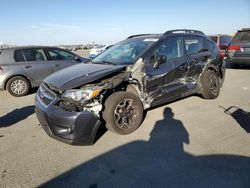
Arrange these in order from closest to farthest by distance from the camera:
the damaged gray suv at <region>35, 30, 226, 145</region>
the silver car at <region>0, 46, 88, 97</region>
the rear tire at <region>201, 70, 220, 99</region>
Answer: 1. the damaged gray suv at <region>35, 30, 226, 145</region>
2. the rear tire at <region>201, 70, 220, 99</region>
3. the silver car at <region>0, 46, 88, 97</region>

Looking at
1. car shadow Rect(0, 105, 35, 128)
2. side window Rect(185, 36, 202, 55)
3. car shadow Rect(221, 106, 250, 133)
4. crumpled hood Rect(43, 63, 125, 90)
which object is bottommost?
car shadow Rect(221, 106, 250, 133)

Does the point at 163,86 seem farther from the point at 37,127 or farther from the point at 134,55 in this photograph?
the point at 37,127

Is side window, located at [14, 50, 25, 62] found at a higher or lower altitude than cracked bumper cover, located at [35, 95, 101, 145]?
higher

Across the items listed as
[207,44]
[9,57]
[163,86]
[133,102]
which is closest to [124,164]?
[133,102]

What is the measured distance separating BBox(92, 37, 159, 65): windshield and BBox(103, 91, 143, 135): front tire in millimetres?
810

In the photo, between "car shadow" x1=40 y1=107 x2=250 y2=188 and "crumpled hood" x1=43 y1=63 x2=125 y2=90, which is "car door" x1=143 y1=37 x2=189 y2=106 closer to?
"crumpled hood" x1=43 y1=63 x2=125 y2=90

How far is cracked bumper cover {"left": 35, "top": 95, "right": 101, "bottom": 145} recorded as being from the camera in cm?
389

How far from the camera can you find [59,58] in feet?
29.7

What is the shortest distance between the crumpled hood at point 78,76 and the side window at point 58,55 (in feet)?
14.3

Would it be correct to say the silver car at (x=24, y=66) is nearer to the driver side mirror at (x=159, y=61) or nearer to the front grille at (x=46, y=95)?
the front grille at (x=46, y=95)

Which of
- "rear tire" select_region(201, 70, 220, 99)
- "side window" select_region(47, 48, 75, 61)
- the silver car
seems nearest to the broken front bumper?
"rear tire" select_region(201, 70, 220, 99)

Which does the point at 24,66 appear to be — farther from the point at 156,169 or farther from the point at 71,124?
the point at 156,169

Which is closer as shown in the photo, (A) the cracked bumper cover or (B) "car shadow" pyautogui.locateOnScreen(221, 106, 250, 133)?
(A) the cracked bumper cover

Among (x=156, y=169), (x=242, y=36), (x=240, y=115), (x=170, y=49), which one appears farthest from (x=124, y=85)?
(x=242, y=36)
